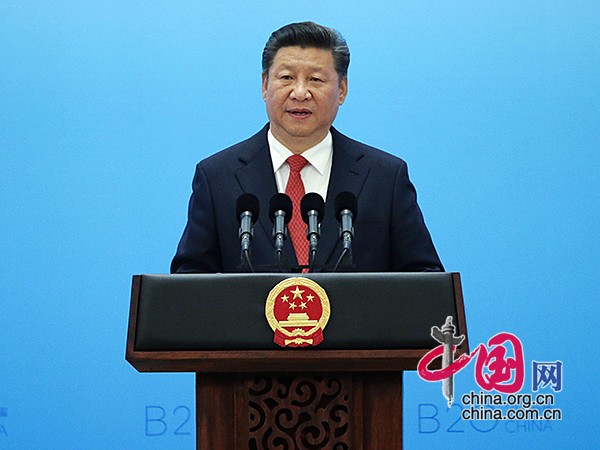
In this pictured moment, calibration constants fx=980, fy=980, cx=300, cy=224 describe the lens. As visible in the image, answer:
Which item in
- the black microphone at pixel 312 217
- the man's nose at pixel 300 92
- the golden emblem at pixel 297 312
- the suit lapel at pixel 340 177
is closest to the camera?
the golden emblem at pixel 297 312

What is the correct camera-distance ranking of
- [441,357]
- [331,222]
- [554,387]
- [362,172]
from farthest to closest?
[554,387], [362,172], [331,222], [441,357]

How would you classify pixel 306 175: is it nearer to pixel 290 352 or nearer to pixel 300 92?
pixel 300 92

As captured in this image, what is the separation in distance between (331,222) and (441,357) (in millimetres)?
560

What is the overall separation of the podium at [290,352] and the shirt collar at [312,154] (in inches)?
25.4

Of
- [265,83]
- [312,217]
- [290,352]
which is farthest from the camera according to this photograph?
[265,83]

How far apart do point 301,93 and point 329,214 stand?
0.30 m

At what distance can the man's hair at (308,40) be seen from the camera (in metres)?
2.27

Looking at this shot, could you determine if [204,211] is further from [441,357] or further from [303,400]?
[441,357]

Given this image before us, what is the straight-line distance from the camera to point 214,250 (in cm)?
215

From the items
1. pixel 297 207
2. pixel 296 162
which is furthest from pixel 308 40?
pixel 297 207

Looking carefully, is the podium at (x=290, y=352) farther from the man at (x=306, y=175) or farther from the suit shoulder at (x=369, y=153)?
the suit shoulder at (x=369, y=153)

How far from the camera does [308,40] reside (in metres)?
2.27

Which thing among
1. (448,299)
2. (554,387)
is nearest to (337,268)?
(448,299)

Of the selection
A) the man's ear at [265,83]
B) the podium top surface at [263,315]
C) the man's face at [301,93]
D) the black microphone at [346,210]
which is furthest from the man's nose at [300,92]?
the podium top surface at [263,315]
